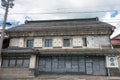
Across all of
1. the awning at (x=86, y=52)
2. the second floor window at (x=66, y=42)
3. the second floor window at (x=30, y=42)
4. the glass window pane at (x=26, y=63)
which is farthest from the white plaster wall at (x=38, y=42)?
the glass window pane at (x=26, y=63)

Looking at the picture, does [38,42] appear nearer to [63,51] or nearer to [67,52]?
[63,51]

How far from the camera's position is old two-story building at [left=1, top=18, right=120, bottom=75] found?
1873cm

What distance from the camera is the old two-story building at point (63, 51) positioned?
18734 millimetres

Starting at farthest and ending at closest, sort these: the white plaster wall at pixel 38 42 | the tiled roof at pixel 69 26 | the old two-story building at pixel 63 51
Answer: the white plaster wall at pixel 38 42, the tiled roof at pixel 69 26, the old two-story building at pixel 63 51

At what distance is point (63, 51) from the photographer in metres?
19.4

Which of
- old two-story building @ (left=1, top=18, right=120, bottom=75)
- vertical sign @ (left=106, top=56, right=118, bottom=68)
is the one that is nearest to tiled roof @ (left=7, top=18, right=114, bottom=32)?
old two-story building @ (left=1, top=18, right=120, bottom=75)

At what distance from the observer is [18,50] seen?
19.0m

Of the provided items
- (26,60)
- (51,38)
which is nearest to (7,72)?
(26,60)

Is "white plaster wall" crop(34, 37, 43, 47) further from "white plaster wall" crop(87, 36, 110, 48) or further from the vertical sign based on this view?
the vertical sign

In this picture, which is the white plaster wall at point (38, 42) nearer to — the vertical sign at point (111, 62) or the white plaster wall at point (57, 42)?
the white plaster wall at point (57, 42)

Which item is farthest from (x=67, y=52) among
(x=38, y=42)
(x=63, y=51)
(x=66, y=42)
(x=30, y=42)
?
(x=30, y=42)

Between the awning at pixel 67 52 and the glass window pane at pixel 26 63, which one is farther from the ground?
the awning at pixel 67 52

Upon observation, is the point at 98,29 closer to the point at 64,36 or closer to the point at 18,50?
the point at 64,36

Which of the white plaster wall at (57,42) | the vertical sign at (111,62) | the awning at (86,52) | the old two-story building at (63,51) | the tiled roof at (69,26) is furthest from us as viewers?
Result: the white plaster wall at (57,42)
